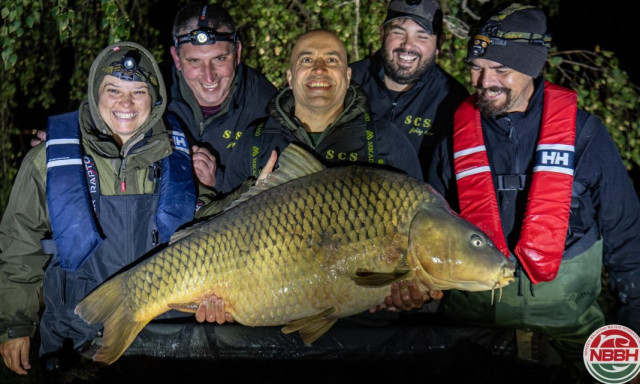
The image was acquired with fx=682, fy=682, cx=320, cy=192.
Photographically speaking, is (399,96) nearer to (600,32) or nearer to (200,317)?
(200,317)

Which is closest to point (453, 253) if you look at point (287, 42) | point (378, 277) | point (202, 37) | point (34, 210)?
point (378, 277)

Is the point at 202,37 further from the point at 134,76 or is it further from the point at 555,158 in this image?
the point at 555,158

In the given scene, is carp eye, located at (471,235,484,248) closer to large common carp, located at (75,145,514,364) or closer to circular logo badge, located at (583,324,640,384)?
large common carp, located at (75,145,514,364)

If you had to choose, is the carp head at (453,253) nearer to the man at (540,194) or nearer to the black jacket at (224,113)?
the man at (540,194)

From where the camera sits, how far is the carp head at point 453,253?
7.26 ft

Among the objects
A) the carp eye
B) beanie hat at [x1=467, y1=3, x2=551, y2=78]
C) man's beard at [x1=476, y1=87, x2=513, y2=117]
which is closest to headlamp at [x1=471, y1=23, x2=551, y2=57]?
beanie hat at [x1=467, y1=3, x2=551, y2=78]

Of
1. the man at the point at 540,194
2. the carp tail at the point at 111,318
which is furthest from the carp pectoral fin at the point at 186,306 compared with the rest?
the man at the point at 540,194

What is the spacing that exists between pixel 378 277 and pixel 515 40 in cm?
121

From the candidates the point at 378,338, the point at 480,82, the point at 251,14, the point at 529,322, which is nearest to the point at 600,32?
the point at 251,14

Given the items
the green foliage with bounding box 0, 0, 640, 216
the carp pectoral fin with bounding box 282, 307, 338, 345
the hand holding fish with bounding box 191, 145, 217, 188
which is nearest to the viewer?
the carp pectoral fin with bounding box 282, 307, 338, 345

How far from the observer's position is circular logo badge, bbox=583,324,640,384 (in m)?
2.54

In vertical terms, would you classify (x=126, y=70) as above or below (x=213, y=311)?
above

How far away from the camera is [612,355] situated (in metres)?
2.56

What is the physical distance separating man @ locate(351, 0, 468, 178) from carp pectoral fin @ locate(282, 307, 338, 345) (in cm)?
127
